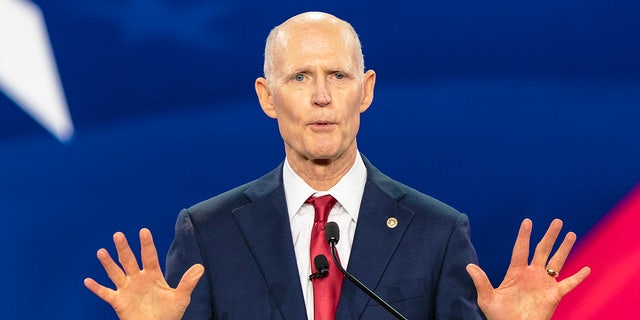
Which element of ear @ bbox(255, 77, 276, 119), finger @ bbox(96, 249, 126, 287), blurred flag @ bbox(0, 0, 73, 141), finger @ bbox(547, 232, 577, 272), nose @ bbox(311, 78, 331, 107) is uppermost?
blurred flag @ bbox(0, 0, 73, 141)

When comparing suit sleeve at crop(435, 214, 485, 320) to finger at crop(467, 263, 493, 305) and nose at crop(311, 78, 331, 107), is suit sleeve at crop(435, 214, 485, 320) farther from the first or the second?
nose at crop(311, 78, 331, 107)

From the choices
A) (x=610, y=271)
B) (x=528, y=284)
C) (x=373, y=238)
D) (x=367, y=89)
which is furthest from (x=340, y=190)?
(x=610, y=271)

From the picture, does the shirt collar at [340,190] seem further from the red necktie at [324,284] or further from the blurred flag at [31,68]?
the blurred flag at [31,68]

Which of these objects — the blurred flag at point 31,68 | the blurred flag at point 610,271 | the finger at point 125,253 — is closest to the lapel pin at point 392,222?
→ the finger at point 125,253

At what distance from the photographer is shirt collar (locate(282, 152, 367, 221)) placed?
260 cm

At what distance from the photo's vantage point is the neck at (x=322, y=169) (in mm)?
2639

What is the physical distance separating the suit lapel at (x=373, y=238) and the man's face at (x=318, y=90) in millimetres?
142

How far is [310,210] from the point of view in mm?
2617

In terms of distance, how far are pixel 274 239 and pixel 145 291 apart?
1.18 feet

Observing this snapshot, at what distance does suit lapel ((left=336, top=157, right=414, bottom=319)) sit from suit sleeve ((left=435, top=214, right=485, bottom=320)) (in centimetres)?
12

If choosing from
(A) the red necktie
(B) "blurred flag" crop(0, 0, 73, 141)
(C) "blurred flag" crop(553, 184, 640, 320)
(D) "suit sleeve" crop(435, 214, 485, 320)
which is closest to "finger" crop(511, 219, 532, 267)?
(D) "suit sleeve" crop(435, 214, 485, 320)

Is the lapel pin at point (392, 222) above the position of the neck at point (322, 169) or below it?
below

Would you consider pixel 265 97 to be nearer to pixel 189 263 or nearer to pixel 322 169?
pixel 322 169

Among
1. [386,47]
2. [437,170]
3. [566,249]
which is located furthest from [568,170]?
[566,249]
